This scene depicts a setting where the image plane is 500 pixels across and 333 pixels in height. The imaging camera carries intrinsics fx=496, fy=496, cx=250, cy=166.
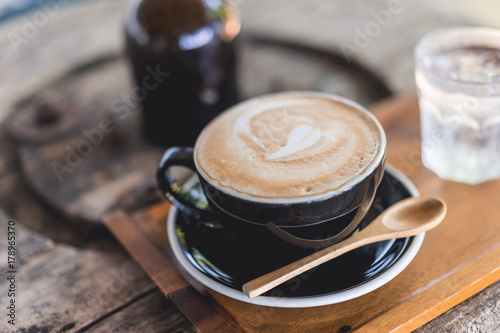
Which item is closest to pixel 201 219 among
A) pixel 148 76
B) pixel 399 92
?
pixel 148 76

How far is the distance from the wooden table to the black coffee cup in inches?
5.2

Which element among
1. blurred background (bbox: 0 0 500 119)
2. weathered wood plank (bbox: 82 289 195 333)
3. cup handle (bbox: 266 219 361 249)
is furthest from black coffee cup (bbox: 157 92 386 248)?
blurred background (bbox: 0 0 500 119)

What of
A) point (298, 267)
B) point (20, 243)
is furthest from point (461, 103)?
point (20, 243)

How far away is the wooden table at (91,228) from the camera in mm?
564

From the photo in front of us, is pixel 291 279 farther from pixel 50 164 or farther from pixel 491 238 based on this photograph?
pixel 50 164

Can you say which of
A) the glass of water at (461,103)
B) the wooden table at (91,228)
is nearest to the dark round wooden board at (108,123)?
the wooden table at (91,228)

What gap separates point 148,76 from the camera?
914 millimetres

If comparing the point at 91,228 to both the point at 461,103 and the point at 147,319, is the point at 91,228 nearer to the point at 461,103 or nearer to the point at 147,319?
the point at 147,319

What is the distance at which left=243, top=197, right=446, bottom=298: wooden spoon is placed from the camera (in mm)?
489

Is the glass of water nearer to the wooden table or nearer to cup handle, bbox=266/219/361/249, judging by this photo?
the wooden table

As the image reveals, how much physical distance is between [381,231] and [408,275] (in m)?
0.06

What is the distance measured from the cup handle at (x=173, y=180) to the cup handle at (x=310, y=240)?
4.5 inches

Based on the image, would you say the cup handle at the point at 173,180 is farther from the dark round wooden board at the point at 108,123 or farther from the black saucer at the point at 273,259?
the dark round wooden board at the point at 108,123

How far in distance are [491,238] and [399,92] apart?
0.44 metres
